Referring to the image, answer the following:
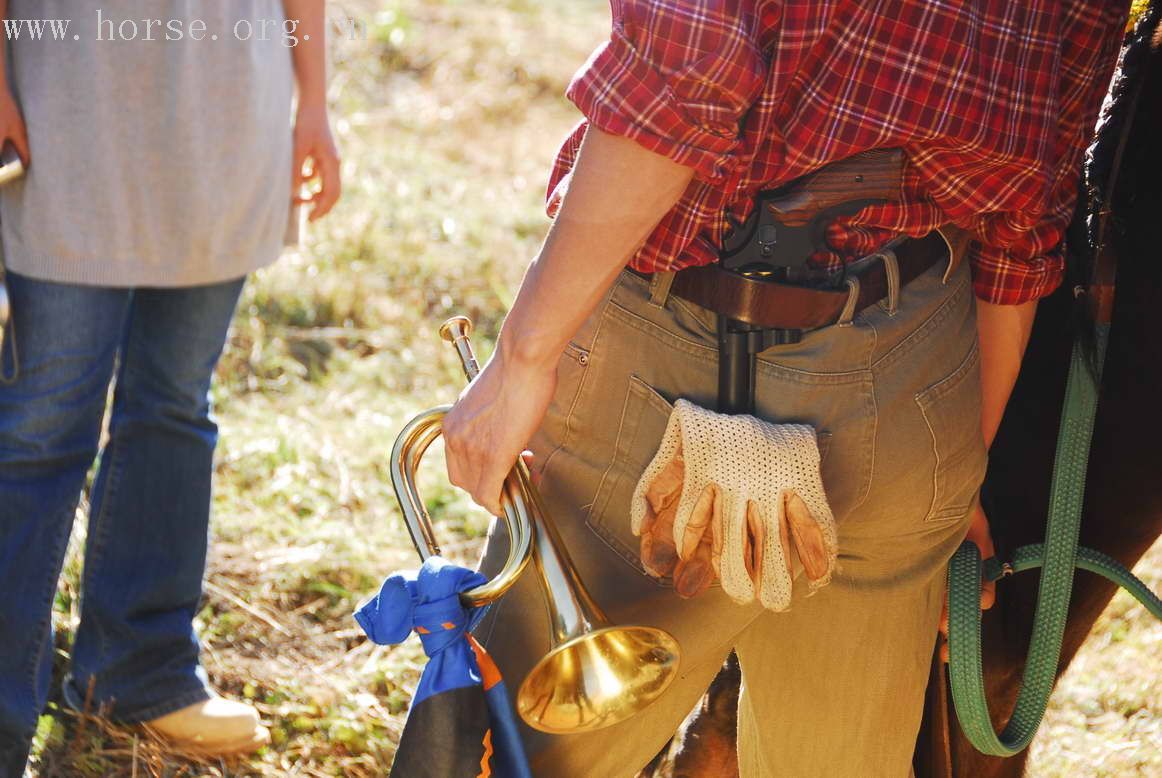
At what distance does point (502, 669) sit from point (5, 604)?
1.16m

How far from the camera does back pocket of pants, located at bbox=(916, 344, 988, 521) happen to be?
1.43 metres

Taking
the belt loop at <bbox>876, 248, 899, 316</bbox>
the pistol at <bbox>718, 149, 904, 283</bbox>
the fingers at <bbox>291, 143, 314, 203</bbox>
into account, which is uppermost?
the pistol at <bbox>718, 149, 904, 283</bbox>

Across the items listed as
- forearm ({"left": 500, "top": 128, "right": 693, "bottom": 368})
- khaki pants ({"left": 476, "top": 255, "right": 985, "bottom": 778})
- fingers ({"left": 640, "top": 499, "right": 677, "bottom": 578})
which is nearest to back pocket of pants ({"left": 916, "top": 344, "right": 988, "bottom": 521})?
khaki pants ({"left": 476, "top": 255, "right": 985, "bottom": 778})

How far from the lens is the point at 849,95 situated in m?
1.23

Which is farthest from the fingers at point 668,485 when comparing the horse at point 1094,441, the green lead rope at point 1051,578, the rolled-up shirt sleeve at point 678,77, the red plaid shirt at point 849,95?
the horse at point 1094,441

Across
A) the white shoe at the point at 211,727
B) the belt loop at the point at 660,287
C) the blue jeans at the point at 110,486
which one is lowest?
the white shoe at the point at 211,727

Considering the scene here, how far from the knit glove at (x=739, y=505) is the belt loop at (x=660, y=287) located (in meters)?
0.12

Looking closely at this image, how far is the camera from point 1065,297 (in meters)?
1.69

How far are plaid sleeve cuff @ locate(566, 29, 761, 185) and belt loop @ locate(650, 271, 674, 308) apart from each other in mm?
207

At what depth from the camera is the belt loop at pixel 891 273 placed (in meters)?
1.38

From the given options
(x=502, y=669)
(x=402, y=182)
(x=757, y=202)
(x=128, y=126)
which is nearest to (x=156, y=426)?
(x=128, y=126)

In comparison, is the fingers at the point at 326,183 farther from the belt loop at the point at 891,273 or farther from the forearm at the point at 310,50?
the belt loop at the point at 891,273

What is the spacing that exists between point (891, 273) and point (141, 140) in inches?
55.0

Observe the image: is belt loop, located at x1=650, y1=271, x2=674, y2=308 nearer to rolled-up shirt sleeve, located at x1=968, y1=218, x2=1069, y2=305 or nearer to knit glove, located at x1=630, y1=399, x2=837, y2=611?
knit glove, located at x1=630, y1=399, x2=837, y2=611
